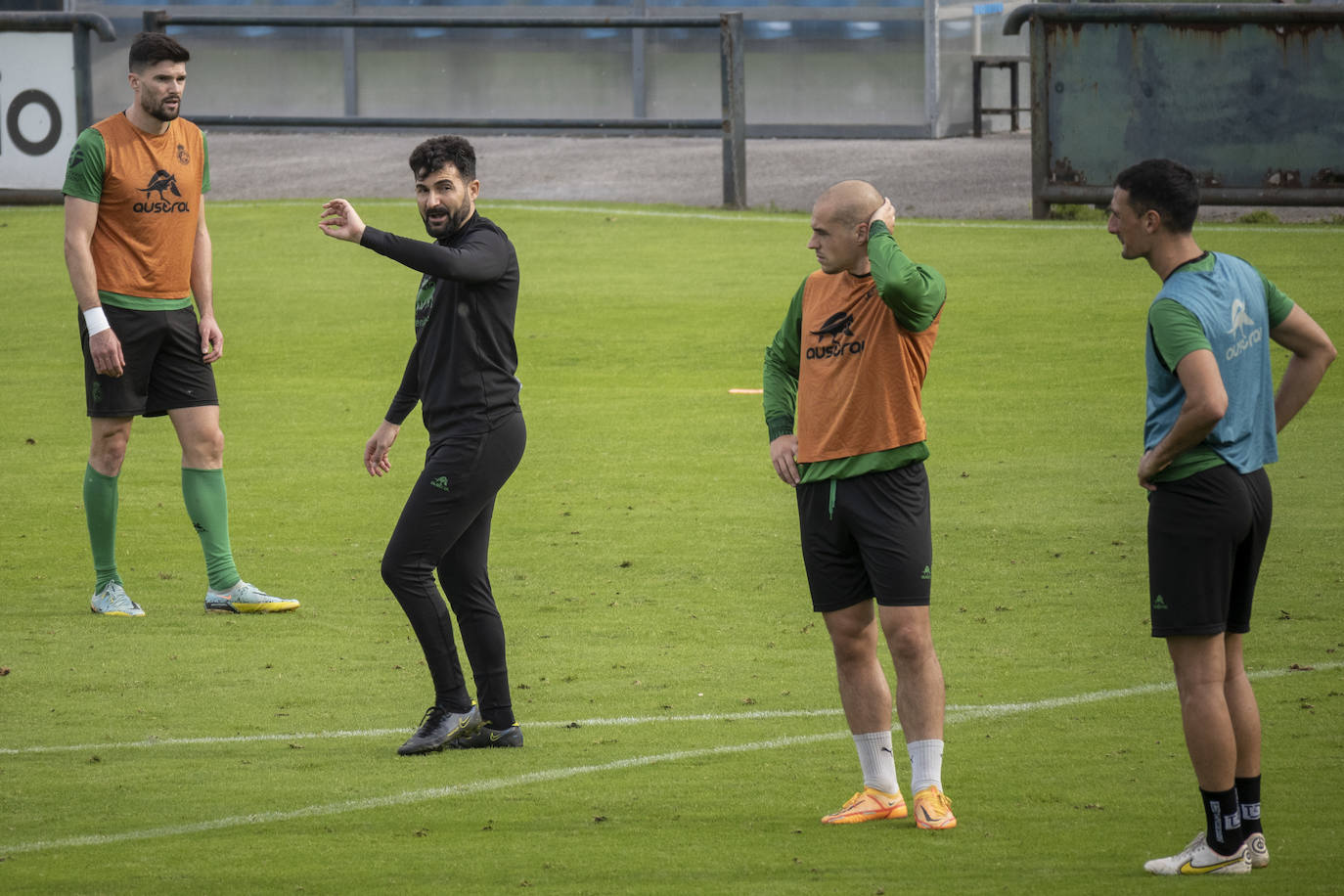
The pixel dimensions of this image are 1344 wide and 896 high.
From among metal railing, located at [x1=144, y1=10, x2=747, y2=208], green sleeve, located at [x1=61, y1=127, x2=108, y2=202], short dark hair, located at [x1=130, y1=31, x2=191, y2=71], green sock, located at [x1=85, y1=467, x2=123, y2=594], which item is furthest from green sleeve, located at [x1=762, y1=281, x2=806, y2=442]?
metal railing, located at [x1=144, y1=10, x2=747, y2=208]

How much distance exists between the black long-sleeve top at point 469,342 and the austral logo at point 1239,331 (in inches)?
99.5

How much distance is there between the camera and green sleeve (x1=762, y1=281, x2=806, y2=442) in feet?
19.9

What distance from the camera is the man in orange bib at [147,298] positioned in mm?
8664

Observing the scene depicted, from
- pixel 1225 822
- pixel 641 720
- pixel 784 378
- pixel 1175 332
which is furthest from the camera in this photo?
pixel 641 720

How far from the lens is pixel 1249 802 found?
538 centimetres

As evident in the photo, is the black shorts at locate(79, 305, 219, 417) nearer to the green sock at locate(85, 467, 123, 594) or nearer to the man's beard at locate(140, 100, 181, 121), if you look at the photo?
the green sock at locate(85, 467, 123, 594)

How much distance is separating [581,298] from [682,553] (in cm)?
839

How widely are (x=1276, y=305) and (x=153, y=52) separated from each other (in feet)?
17.3

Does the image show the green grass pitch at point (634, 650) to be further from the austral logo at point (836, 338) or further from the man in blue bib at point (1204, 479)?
the austral logo at point (836, 338)

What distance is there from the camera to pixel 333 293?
747 inches

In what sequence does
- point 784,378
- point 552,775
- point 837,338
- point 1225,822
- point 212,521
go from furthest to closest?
point 212,521, point 552,775, point 784,378, point 837,338, point 1225,822

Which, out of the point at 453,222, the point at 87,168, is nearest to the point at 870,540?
the point at 453,222

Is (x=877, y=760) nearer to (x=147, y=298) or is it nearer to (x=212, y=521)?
(x=212, y=521)

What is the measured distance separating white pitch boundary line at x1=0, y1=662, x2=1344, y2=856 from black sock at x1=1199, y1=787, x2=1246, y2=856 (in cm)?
182
